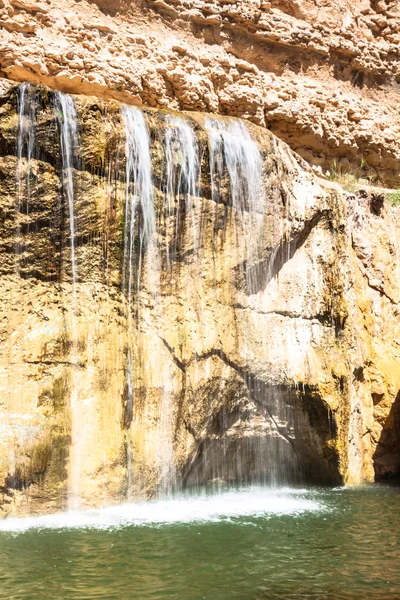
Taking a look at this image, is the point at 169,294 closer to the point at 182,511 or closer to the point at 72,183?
the point at 72,183

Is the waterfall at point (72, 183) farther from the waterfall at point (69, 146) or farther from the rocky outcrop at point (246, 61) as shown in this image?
the rocky outcrop at point (246, 61)

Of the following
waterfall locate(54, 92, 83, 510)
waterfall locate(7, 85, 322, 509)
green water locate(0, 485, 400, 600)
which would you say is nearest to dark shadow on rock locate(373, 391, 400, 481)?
waterfall locate(7, 85, 322, 509)

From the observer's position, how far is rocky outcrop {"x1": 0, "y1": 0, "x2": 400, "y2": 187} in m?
10.8

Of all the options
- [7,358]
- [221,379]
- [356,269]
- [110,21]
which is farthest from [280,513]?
[110,21]

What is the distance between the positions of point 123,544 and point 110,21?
8.46 metres

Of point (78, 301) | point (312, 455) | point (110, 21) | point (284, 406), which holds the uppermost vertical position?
point (110, 21)

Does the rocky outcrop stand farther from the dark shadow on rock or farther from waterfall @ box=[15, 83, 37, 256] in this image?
the dark shadow on rock

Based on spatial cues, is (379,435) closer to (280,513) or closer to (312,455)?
(312,455)

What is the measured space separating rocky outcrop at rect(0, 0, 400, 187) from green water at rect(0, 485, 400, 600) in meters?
6.71

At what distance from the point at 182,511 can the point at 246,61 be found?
322 inches

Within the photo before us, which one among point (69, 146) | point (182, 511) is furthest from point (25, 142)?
point (182, 511)

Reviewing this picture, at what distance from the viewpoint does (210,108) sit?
11914 millimetres

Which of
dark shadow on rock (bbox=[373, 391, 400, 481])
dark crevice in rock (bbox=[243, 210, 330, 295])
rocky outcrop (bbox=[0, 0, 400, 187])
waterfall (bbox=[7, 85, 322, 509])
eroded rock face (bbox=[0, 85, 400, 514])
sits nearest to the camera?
eroded rock face (bbox=[0, 85, 400, 514])

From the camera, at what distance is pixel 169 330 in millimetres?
7891
